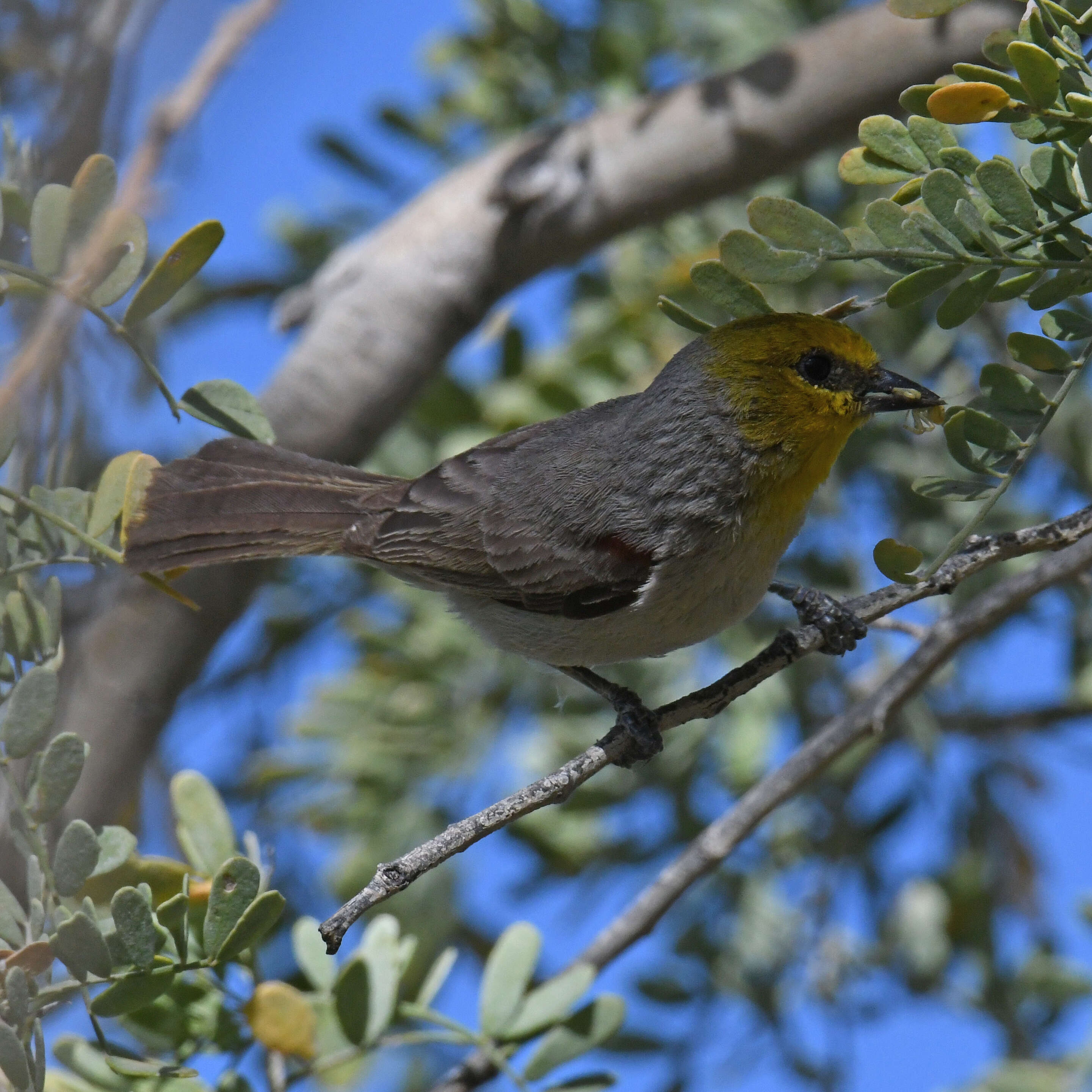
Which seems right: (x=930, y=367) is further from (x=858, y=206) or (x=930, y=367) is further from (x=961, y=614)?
(x=961, y=614)

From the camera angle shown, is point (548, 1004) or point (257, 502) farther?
point (257, 502)

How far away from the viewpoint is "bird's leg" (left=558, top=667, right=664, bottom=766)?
2527mm

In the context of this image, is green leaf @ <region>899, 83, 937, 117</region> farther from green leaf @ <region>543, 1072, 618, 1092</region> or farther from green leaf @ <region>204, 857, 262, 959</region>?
green leaf @ <region>543, 1072, 618, 1092</region>

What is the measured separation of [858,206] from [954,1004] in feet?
8.03

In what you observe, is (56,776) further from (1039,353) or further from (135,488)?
(1039,353)

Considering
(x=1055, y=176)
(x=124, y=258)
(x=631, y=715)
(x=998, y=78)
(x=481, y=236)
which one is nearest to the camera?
(x=998, y=78)

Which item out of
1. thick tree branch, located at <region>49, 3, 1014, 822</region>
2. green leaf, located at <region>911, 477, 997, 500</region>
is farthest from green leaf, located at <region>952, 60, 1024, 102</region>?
thick tree branch, located at <region>49, 3, 1014, 822</region>

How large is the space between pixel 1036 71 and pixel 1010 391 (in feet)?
1.62

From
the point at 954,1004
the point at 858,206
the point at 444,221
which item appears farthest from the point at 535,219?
the point at 954,1004

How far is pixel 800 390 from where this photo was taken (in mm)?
2789

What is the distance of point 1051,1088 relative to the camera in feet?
8.39

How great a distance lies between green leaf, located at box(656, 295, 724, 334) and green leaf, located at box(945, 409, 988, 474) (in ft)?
1.74

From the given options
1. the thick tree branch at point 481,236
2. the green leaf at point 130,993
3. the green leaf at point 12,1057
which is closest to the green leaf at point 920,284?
the green leaf at point 130,993

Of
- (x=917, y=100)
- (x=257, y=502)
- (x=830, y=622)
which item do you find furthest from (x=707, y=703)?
(x=257, y=502)
